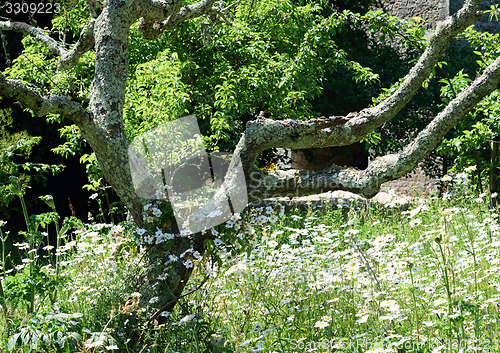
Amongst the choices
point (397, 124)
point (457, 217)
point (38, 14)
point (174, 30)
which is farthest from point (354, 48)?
point (38, 14)

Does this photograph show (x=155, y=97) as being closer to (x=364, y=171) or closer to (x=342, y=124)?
(x=342, y=124)

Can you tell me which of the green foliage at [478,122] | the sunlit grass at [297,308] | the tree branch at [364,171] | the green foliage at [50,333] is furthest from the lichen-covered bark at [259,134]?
the green foliage at [478,122]

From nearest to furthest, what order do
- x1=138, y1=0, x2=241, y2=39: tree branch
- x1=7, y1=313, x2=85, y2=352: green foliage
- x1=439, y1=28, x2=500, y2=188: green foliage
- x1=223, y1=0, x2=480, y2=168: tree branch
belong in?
x1=7, y1=313, x2=85, y2=352: green foliage, x1=223, y1=0, x2=480, y2=168: tree branch, x1=138, y1=0, x2=241, y2=39: tree branch, x1=439, y1=28, x2=500, y2=188: green foliage

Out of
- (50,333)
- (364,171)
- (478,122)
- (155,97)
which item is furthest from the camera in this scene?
(478,122)

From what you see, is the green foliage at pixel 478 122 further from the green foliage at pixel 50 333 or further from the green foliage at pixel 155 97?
the green foliage at pixel 50 333

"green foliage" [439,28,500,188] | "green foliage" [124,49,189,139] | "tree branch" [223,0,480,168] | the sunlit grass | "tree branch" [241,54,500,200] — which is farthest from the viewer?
"green foliage" [439,28,500,188]

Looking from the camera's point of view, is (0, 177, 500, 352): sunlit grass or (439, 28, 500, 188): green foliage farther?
(439, 28, 500, 188): green foliage

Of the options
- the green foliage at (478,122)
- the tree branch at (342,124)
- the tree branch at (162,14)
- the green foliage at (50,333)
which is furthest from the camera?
the green foliage at (478,122)

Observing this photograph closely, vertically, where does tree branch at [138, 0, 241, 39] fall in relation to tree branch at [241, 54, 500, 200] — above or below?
above

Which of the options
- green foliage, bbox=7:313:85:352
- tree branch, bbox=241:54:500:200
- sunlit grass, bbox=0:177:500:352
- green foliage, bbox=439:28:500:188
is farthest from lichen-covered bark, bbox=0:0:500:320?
green foliage, bbox=439:28:500:188

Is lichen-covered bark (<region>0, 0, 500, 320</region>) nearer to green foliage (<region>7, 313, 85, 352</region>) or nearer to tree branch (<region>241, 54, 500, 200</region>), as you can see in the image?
tree branch (<region>241, 54, 500, 200</region>)

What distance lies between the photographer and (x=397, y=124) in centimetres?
896

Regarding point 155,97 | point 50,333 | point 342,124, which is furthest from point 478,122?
point 50,333

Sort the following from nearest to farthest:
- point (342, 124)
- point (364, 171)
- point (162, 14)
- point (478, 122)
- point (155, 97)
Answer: point (364, 171), point (342, 124), point (162, 14), point (155, 97), point (478, 122)
